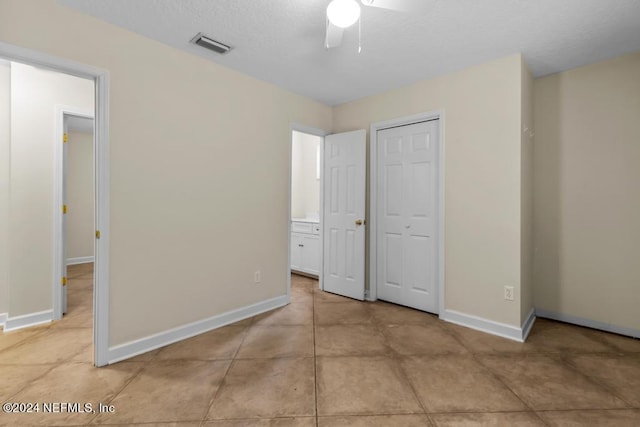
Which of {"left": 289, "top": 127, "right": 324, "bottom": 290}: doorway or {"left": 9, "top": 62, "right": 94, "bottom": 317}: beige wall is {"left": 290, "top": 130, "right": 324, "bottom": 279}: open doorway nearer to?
{"left": 289, "top": 127, "right": 324, "bottom": 290}: doorway

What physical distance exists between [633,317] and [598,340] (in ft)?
A: 1.35

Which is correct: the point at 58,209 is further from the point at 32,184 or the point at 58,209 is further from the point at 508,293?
the point at 508,293

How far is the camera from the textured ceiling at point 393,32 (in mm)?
1935

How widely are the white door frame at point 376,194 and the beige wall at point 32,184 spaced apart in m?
3.27

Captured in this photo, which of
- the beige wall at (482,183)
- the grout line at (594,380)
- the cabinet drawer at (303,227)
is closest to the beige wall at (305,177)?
the cabinet drawer at (303,227)

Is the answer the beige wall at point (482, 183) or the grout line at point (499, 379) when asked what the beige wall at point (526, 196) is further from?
the grout line at point (499, 379)

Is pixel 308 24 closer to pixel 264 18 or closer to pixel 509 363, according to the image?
pixel 264 18

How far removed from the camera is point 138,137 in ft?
7.41

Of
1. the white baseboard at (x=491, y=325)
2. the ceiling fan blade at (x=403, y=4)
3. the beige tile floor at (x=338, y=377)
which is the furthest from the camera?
the white baseboard at (x=491, y=325)

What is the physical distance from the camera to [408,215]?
3.29 m

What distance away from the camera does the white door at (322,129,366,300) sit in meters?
3.58

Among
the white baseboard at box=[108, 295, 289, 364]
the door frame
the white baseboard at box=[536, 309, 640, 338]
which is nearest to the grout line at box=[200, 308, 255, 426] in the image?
the white baseboard at box=[108, 295, 289, 364]

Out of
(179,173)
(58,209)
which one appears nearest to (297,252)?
(179,173)

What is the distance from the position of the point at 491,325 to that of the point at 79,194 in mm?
7256
